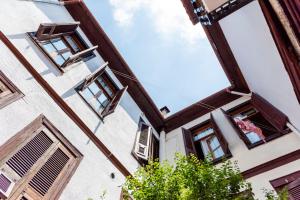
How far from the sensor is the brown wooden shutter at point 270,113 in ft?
25.1

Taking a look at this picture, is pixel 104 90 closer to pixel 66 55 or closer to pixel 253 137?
pixel 66 55

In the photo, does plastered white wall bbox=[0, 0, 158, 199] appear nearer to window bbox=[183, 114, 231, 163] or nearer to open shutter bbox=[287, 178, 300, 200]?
window bbox=[183, 114, 231, 163]

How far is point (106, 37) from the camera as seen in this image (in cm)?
1050

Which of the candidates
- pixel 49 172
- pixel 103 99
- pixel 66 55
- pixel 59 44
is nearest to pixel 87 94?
pixel 103 99

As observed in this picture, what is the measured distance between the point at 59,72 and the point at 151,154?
4.31m

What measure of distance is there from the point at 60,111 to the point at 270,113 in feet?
20.5

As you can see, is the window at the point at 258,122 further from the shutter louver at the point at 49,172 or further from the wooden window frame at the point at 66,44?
the wooden window frame at the point at 66,44

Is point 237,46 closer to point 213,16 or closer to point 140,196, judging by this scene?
point 213,16

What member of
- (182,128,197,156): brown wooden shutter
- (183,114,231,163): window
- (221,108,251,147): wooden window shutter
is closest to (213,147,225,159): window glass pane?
(183,114,231,163): window

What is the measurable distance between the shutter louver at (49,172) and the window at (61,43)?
2726 millimetres

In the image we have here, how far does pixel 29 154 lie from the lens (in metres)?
5.07

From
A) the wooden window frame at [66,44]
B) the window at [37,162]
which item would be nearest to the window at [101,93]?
the wooden window frame at [66,44]

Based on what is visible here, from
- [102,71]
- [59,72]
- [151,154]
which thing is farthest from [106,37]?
[151,154]

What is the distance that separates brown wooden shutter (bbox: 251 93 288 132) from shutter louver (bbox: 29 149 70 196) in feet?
19.4
